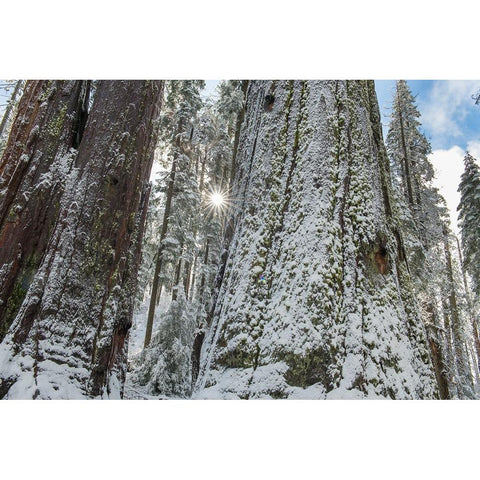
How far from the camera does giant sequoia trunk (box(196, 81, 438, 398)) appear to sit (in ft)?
4.49

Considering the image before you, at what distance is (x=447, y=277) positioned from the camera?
1095 centimetres

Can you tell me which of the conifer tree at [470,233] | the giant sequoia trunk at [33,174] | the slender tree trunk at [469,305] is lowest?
the giant sequoia trunk at [33,174]

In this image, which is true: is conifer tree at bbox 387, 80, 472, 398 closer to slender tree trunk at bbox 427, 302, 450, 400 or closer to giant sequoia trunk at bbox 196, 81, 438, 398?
slender tree trunk at bbox 427, 302, 450, 400

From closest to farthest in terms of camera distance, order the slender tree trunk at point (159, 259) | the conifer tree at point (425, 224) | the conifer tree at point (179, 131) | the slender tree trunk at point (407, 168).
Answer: the conifer tree at point (425, 224), the slender tree trunk at point (159, 259), the slender tree trunk at point (407, 168), the conifer tree at point (179, 131)

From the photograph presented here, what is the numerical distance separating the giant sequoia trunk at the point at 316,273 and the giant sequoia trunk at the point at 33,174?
164 cm

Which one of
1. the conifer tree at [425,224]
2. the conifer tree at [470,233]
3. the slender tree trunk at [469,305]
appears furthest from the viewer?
the slender tree trunk at [469,305]

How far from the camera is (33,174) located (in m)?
2.72

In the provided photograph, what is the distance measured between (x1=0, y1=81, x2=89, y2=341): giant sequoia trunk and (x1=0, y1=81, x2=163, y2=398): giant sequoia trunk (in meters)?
0.19

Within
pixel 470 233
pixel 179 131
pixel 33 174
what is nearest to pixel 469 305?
pixel 470 233

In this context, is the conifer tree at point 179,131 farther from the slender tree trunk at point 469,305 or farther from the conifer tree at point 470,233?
the slender tree trunk at point 469,305

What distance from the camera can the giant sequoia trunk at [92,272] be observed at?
201cm

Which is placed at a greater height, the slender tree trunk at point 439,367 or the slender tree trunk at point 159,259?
the slender tree trunk at point 159,259

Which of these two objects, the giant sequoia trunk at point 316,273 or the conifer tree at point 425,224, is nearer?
the giant sequoia trunk at point 316,273

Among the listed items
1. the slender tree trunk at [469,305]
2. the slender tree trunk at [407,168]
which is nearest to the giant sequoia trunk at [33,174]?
the slender tree trunk at [407,168]
